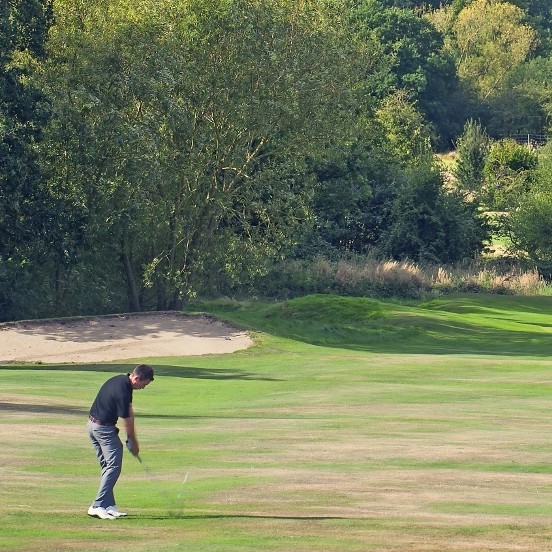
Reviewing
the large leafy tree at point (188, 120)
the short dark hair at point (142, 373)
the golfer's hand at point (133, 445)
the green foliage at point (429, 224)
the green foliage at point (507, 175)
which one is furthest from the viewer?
the green foliage at point (507, 175)

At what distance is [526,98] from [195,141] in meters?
78.9

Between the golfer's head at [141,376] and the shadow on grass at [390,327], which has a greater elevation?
the golfer's head at [141,376]

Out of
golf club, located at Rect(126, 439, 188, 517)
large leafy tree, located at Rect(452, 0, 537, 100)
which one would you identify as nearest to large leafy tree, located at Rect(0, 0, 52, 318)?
golf club, located at Rect(126, 439, 188, 517)

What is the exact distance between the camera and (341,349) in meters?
45.0

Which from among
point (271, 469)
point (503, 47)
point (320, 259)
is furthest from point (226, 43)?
point (503, 47)

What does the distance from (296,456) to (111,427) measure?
18.2ft

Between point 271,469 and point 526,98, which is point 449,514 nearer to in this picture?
point 271,469

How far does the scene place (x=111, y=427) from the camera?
14.5 metres

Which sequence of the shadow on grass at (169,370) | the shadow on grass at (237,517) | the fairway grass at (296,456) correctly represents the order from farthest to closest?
the shadow on grass at (169,370), the shadow on grass at (237,517), the fairway grass at (296,456)

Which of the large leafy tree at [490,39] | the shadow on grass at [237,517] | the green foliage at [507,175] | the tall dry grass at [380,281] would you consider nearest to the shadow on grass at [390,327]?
the tall dry grass at [380,281]

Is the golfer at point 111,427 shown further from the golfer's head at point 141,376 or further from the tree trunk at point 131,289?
the tree trunk at point 131,289

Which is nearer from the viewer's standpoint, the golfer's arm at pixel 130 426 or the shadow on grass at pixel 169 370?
the golfer's arm at pixel 130 426

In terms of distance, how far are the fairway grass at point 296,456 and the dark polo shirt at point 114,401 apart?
43.7 inches

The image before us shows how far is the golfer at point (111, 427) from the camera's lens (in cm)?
1415
